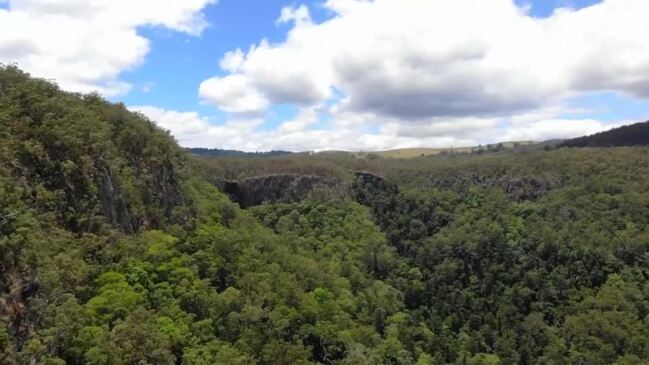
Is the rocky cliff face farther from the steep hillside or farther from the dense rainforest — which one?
the steep hillside

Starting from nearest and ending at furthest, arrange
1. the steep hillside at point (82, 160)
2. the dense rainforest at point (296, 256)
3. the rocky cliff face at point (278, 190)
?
the dense rainforest at point (296, 256), the steep hillside at point (82, 160), the rocky cliff face at point (278, 190)

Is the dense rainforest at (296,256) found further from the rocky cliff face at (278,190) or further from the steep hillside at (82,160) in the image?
the rocky cliff face at (278,190)

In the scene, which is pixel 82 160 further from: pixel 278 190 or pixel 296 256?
pixel 278 190

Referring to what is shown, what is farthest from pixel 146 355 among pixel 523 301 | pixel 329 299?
pixel 523 301

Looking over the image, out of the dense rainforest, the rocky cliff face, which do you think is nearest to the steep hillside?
the dense rainforest

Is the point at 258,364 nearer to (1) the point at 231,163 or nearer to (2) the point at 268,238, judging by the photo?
(2) the point at 268,238

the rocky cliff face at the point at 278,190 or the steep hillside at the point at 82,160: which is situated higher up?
the steep hillside at the point at 82,160

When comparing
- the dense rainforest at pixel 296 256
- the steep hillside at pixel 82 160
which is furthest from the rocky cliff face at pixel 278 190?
the steep hillside at pixel 82 160
